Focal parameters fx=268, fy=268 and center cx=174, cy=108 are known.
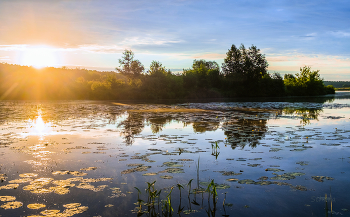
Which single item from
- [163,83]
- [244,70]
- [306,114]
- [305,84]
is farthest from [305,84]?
[306,114]

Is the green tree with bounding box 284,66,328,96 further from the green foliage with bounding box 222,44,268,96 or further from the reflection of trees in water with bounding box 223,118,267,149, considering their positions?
the reflection of trees in water with bounding box 223,118,267,149

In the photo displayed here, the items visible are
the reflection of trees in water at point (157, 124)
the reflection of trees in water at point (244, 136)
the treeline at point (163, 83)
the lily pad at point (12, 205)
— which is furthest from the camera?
the treeline at point (163, 83)

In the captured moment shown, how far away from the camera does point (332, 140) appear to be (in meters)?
9.26

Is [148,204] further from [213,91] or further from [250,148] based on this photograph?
[213,91]

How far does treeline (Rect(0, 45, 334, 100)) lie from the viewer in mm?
47469

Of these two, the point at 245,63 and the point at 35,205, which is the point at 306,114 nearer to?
the point at 35,205

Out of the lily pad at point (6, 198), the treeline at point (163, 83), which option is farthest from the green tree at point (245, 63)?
the lily pad at point (6, 198)

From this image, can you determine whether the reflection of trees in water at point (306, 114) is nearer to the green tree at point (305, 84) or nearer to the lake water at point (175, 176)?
the lake water at point (175, 176)

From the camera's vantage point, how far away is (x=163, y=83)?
5197cm

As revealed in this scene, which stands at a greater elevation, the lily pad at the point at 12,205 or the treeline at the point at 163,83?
the treeline at the point at 163,83

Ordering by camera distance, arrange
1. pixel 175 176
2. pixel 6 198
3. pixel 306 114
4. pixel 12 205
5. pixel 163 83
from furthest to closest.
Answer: pixel 163 83
pixel 306 114
pixel 175 176
pixel 6 198
pixel 12 205

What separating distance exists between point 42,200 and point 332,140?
903cm

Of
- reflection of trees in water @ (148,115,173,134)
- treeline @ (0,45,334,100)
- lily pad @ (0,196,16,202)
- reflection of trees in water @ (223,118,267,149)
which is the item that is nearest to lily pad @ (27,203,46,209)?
lily pad @ (0,196,16,202)

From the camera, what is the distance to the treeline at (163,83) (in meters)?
47.5
